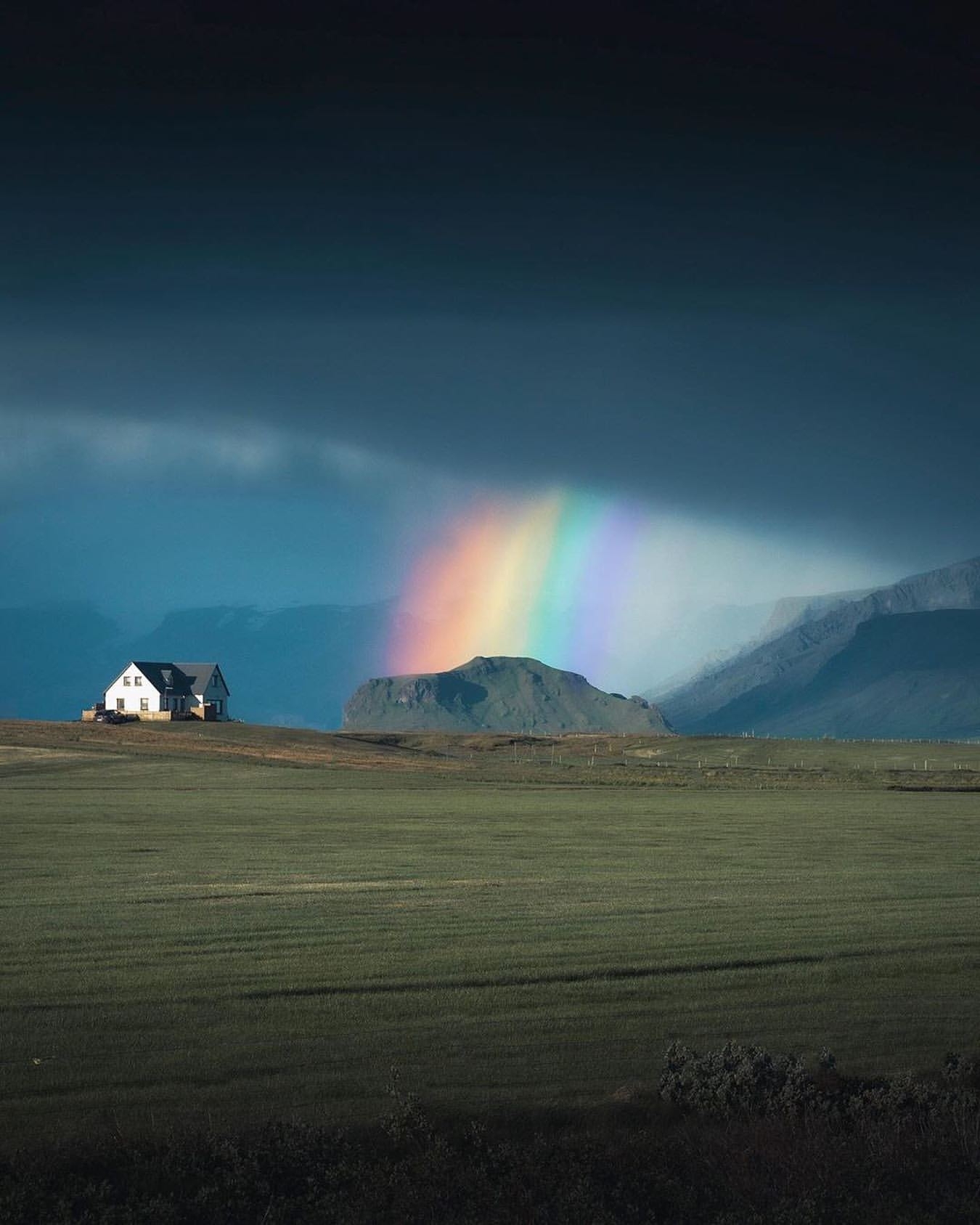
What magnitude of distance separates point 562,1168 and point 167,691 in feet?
491

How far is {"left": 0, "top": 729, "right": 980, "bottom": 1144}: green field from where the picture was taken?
42.2 feet

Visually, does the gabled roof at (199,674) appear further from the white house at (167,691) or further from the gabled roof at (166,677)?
the gabled roof at (166,677)

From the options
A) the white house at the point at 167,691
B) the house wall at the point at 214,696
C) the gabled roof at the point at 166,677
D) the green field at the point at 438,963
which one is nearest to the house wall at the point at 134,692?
the white house at the point at 167,691

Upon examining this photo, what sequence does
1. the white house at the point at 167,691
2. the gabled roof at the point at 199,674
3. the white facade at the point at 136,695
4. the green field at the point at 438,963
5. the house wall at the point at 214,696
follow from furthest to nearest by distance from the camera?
the gabled roof at the point at 199,674 → the house wall at the point at 214,696 → the white facade at the point at 136,695 → the white house at the point at 167,691 → the green field at the point at 438,963

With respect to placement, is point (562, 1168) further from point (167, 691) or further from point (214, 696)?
point (214, 696)

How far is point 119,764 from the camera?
86812 millimetres

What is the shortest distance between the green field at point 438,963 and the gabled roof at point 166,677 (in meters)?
113

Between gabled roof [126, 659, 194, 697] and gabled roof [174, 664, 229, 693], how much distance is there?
Answer: 0.63 m

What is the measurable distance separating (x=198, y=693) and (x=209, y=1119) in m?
151

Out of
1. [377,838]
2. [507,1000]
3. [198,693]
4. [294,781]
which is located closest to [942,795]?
[294,781]

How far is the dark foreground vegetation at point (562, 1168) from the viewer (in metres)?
9.48

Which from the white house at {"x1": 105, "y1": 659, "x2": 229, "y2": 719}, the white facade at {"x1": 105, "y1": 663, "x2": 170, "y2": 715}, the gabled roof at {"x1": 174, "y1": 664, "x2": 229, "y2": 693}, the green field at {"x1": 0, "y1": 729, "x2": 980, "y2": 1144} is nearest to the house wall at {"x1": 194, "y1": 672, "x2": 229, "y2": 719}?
the white house at {"x1": 105, "y1": 659, "x2": 229, "y2": 719}

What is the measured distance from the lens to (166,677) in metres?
156

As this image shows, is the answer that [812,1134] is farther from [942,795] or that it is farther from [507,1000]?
[942,795]
